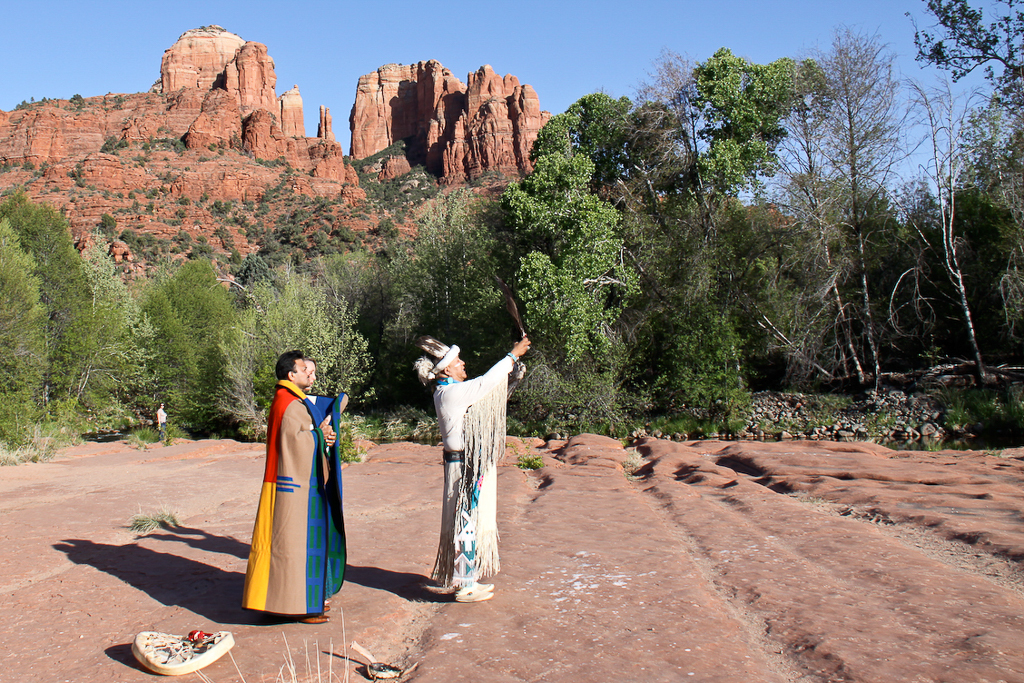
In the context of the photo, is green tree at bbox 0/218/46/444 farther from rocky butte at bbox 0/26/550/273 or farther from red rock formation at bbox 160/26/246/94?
red rock formation at bbox 160/26/246/94

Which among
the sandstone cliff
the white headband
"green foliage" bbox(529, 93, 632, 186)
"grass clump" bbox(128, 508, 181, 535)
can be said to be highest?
the sandstone cliff

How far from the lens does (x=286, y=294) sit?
2436cm

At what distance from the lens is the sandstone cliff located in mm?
90375

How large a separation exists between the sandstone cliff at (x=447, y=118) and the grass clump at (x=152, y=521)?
73.0 meters

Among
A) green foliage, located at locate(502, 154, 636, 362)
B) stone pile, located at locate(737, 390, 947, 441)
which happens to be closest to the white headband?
green foliage, located at locate(502, 154, 636, 362)

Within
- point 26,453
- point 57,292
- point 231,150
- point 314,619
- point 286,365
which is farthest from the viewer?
point 231,150

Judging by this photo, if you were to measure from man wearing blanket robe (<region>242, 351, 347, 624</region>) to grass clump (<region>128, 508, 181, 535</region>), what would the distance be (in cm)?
322

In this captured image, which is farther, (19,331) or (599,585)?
(19,331)


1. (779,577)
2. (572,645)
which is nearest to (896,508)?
(779,577)

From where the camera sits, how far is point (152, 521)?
21.1 feet

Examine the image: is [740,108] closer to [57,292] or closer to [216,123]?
[57,292]

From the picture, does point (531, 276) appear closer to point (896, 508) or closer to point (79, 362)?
point (896, 508)

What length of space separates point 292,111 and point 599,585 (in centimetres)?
11785

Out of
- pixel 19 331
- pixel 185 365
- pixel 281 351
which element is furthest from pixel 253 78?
pixel 19 331
